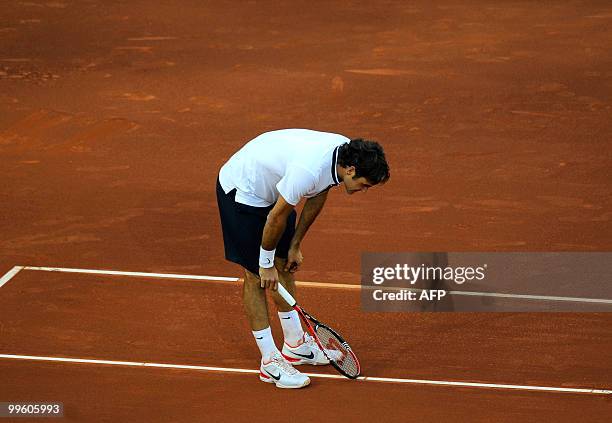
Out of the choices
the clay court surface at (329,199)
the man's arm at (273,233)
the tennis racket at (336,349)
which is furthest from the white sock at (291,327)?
the man's arm at (273,233)

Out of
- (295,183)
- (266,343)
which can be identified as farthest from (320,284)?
(295,183)

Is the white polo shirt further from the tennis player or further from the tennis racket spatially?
the tennis racket

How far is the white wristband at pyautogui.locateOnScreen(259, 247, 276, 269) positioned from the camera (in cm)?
694

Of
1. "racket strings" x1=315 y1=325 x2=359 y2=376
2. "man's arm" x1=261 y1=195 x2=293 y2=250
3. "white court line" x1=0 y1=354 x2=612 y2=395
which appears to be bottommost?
"white court line" x1=0 y1=354 x2=612 y2=395

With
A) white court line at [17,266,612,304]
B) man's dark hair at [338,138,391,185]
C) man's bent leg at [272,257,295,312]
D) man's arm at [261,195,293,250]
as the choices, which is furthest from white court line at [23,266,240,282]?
man's dark hair at [338,138,391,185]

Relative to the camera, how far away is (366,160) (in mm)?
6625

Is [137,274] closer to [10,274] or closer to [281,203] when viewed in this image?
[10,274]

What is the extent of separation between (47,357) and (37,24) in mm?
10325

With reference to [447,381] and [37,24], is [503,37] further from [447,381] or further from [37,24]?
[447,381]

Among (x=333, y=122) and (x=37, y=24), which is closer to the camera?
(x=333, y=122)

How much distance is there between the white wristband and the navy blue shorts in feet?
0.70

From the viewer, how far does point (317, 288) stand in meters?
8.88

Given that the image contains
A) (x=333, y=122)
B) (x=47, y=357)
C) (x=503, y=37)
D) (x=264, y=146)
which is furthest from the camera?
(x=503, y=37)

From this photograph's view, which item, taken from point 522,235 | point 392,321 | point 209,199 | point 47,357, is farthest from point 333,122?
point 47,357
